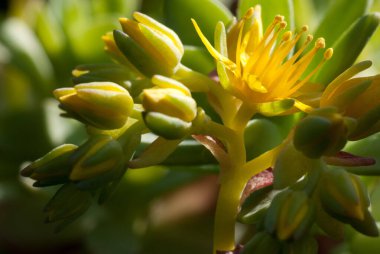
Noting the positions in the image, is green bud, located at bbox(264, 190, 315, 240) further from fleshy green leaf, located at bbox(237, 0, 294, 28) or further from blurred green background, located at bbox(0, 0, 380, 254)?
blurred green background, located at bbox(0, 0, 380, 254)

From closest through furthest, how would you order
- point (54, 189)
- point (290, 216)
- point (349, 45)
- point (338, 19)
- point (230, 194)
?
point (290, 216) → point (230, 194) → point (349, 45) → point (338, 19) → point (54, 189)

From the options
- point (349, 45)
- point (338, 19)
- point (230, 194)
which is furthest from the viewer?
point (338, 19)

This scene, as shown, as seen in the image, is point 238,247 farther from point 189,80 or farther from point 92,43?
point 92,43

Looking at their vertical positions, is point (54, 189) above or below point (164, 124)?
below

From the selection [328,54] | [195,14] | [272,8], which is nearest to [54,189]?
[195,14]

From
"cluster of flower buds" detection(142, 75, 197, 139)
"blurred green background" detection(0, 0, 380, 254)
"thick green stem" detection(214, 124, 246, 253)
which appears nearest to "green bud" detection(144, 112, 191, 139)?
"cluster of flower buds" detection(142, 75, 197, 139)

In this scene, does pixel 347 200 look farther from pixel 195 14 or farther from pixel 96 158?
pixel 195 14

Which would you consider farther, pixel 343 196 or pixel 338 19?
pixel 338 19

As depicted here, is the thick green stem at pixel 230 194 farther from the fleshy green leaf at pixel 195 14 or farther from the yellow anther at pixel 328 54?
the fleshy green leaf at pixel 195 14
